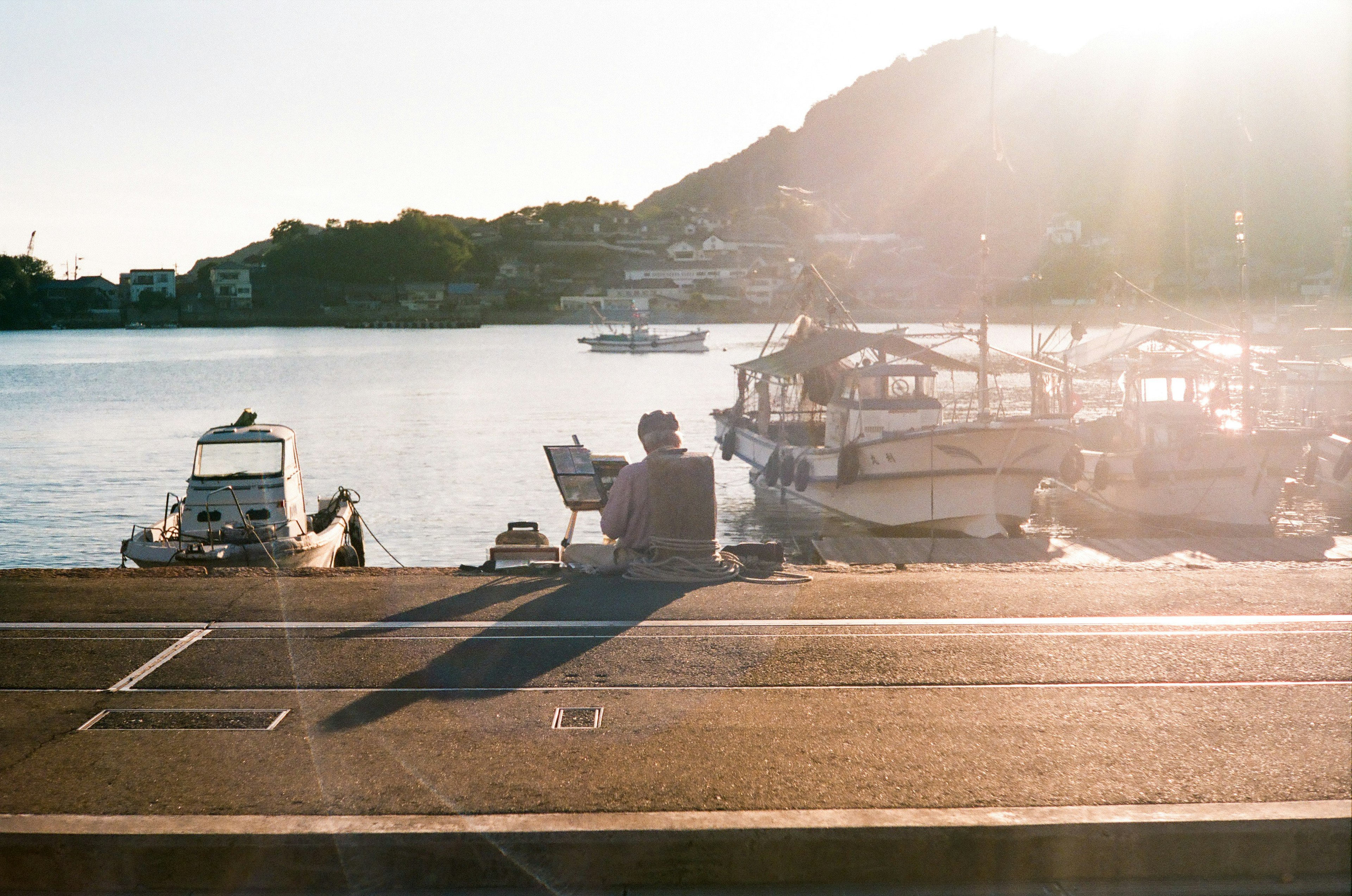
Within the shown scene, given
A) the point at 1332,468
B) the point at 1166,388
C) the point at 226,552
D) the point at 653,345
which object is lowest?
the point at 1332,468

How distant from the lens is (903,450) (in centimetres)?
2523

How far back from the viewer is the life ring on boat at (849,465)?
26266 millimetres

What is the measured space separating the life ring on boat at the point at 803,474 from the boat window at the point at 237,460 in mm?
12982

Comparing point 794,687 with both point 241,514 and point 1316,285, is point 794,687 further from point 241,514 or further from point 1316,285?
point 1316,285

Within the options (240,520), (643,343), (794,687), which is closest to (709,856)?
(794,687)

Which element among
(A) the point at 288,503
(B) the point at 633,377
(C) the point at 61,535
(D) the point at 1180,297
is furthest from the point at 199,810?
(D) the point at 1180,297

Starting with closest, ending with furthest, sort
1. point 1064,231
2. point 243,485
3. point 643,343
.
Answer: point 243,485, point 643,343, point 1064,231

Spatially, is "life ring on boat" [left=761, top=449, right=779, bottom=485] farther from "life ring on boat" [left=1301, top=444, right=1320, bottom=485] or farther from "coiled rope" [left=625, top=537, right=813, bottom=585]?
"coiled rope" [left=625, top=537, right=813, bottom=585]

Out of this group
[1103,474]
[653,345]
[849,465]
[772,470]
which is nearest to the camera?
[849,465]

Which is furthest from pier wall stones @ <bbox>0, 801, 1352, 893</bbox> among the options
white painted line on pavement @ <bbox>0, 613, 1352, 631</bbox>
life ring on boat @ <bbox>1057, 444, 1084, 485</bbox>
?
life ring on boat @ <bbox>1057, 444, 1084, 485</bbox>

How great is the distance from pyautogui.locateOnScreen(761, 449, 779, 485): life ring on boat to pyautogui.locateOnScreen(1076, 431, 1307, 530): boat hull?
8495 mm

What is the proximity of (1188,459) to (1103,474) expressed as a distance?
2.03 metres

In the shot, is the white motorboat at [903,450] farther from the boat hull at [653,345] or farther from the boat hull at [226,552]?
the boat hull at [653,345]

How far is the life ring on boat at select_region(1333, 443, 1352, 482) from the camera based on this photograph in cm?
3002
